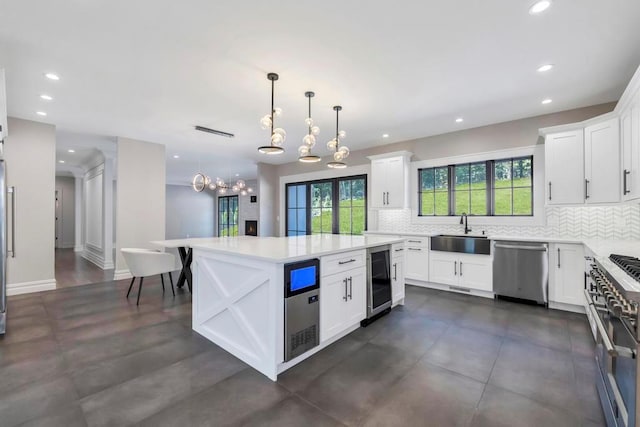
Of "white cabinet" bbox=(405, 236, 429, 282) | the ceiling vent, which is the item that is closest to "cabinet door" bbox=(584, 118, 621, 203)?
"white cabinet" bbox=(405, 236, 429, 282)

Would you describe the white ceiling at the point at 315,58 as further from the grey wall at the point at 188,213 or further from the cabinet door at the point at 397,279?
the grey wall at the point at 188,213

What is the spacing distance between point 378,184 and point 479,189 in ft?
5.61

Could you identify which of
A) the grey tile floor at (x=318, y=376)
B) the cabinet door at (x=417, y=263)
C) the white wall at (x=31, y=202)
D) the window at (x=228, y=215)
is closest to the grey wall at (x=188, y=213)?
the window at (x=228, y=215)

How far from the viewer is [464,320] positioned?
330 centimetres

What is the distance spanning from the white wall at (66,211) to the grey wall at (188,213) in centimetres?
327

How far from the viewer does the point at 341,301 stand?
8.99ft

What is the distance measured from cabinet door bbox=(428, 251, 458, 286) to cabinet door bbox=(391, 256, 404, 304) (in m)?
1.08

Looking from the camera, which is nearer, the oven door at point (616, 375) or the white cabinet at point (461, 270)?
the oven door at point (616, 375)

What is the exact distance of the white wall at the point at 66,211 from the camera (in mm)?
9945

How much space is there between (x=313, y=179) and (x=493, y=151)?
153 inches

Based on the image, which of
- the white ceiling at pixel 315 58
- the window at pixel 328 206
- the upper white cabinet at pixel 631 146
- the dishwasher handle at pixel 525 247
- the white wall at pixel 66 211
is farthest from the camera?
the white wall at pixel 66 211

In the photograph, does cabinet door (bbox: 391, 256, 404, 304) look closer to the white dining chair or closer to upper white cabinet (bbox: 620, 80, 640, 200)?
upper white cabinet (bbox: 620, 80, 640, 200)

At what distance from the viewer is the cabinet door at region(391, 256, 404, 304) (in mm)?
3602

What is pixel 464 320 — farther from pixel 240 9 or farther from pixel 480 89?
pixel 240 9
